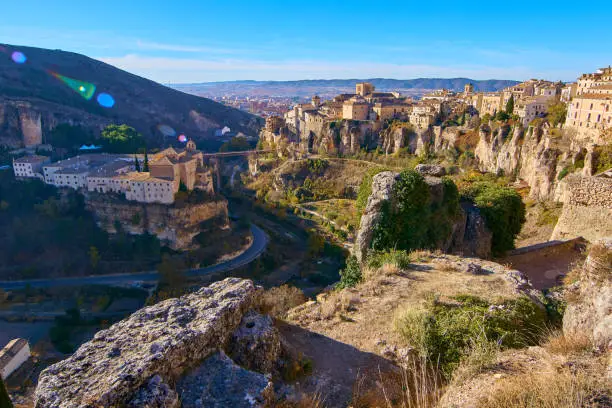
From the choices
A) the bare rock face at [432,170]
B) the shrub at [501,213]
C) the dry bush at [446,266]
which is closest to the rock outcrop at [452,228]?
the bare rock face at [432,170]

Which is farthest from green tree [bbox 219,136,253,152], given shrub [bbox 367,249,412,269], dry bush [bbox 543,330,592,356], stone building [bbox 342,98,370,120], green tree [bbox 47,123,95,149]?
dry bush [bbox 543,330,592,356]

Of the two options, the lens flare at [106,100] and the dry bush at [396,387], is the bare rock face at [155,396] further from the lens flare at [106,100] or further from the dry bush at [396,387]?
the lens flare at [106,100]

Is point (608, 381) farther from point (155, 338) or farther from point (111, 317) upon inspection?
point (111, 317)

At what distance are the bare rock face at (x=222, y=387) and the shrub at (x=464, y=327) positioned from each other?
2.59 metres

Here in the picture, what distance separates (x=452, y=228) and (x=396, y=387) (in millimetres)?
9036

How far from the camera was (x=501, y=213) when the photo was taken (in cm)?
1433

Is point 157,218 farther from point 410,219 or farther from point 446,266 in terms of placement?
point 446,266

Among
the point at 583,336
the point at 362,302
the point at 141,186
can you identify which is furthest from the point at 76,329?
the point at 583,336

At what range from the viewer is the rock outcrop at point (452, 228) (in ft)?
39.3

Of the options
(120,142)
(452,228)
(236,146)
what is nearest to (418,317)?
(452,228)

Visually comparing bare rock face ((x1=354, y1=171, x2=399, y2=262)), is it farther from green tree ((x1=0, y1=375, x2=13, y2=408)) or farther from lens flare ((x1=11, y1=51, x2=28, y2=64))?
lens flare ((x1=11, y1=51, x2=28, y2=64))

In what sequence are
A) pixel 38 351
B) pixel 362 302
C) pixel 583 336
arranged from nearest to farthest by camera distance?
1. pixel 583 336
2. pixel 362 302
3. pixel 38 351

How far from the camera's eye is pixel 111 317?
30.1 meters

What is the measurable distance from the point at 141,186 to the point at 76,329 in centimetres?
1482
